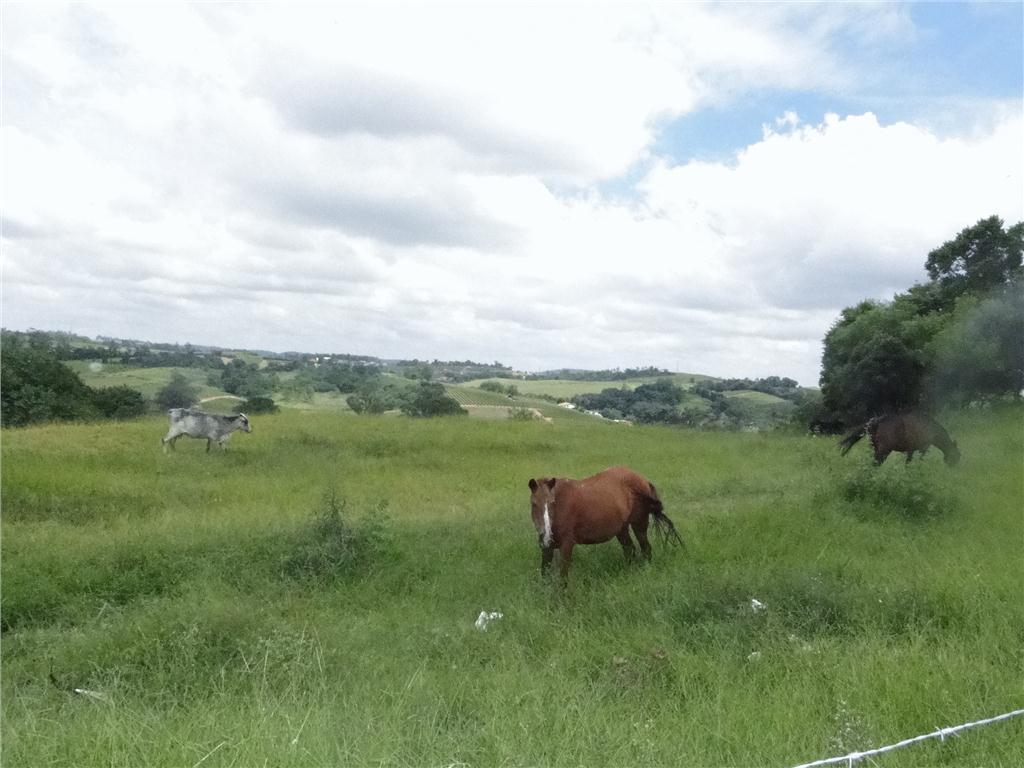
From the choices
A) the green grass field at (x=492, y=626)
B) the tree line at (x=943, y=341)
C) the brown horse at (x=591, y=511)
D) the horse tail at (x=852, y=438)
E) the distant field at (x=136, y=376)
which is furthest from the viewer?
the distant field at (x=136, y=376)

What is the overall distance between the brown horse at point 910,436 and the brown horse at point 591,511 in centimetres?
736

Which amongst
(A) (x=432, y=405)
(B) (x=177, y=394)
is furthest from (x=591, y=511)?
(B) (x=177, y=394)

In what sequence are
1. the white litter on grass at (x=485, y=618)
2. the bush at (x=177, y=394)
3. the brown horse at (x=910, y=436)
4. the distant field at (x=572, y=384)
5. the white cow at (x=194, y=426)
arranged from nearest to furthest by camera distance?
the white litter on grass at (x=485, y=618), the brown horse at (x=910, y=436), the white cow at (x=194, y=426), the bush at (x=177, y=394), the distant field at (x=572, y=384)

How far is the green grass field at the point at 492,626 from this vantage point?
4648 mm

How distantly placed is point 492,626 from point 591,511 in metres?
2.16

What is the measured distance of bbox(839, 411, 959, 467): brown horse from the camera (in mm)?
15367

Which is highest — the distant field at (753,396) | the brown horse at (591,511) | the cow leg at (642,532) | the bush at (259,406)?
the distant field at (753,396)

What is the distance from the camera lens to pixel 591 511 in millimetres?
9438

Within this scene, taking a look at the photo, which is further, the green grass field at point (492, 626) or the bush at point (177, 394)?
the bush at point (177, 394)

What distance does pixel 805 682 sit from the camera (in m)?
5.64

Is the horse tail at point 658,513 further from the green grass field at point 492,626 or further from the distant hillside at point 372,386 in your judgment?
the distant hillside at point 372,386

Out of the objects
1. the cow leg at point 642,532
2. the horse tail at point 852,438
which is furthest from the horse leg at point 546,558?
the horse tail at point 852,438

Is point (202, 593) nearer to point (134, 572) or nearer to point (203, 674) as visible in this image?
point (134, 572)

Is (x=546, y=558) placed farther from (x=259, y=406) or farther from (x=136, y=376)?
(x=136, y=376)
